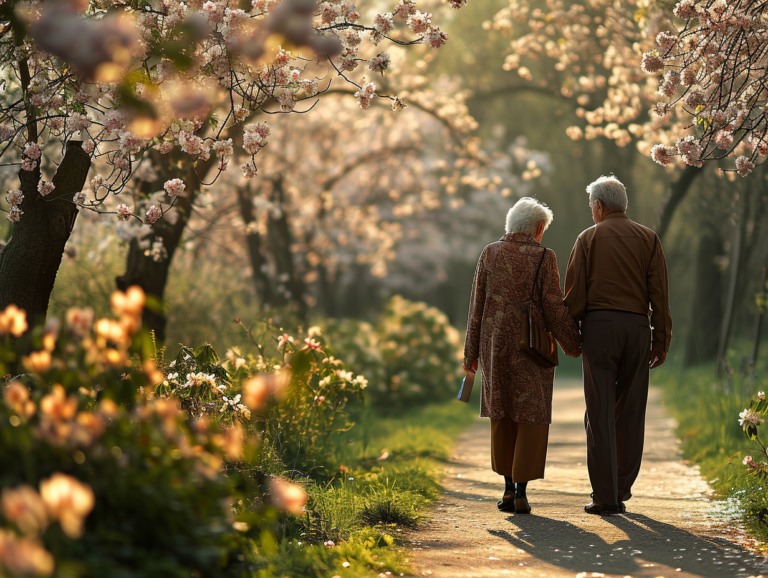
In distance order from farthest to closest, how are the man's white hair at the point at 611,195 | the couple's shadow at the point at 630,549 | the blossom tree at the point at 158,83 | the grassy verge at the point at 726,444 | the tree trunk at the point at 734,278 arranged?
the tree trunk at the point at 734,278
the man's white hair at the point at 611,195
the grassy verge at the point at 726,444
the blossom tree at the point at 158,83
the couple's shadow at the point at 630,549

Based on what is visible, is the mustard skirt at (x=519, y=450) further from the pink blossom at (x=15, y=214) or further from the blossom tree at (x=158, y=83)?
the pink blossom at (x=15, y=214)

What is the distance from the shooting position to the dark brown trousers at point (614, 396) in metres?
5.02

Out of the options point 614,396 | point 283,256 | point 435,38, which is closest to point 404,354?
point 283,256

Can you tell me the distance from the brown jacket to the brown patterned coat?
139 mm

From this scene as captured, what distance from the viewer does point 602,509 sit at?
5051mm

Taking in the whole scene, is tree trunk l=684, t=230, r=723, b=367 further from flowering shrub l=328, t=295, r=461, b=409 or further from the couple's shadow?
the couple's shadow

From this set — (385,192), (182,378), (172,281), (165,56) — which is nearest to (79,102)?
(165,56)

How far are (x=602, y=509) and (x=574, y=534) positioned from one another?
1.80ft

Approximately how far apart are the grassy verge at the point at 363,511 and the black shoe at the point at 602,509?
3.48 feet

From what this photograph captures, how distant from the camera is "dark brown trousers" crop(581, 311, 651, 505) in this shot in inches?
197

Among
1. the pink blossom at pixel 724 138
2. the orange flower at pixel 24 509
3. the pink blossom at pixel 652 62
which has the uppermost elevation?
the pink blossom at pixel 652 62

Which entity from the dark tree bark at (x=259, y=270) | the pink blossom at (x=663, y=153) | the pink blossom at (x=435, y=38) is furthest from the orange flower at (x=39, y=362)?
the dark tree bark at (x=259, y=270)

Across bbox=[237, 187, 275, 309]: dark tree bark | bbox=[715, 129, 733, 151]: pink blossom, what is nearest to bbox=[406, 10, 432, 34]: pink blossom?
bbox=[715, 129, 733, 151]: pink blossom

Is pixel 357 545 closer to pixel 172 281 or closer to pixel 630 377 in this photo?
pixel 630 377
